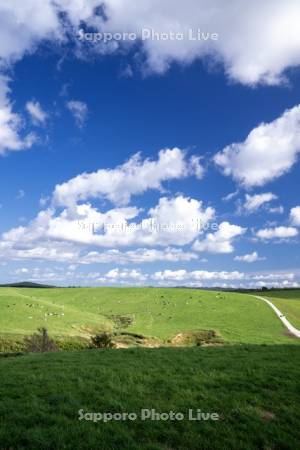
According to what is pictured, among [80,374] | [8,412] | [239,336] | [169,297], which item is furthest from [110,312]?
[8,412]

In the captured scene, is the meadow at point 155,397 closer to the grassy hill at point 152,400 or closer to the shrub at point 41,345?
the grassy hill at point 152,400

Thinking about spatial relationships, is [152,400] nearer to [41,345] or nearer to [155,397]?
[155,397]

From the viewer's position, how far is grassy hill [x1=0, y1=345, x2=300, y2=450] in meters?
12.9

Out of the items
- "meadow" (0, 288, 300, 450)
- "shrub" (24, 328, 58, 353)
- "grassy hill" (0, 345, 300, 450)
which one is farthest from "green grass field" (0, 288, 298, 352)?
"grassy hill" (0, 345, 300, 450)

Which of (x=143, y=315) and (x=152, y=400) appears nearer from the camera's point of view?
(x=152, y=400)

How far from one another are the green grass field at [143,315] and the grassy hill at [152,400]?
73.3ft

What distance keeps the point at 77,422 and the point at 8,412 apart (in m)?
2.59

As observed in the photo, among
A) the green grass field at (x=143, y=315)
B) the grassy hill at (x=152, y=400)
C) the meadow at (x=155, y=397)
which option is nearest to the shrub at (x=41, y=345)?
the green grass field at (x=143, y=315)

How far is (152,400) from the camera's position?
53.2 ft

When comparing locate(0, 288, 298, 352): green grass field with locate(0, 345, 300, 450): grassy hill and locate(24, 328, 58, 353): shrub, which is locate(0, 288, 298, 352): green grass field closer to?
locate(24, 328, 58, 353): shrub

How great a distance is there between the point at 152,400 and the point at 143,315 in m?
63.3

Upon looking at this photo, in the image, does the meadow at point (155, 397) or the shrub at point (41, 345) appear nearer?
the meadow at point (155, 397)

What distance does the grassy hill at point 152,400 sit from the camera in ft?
42.4

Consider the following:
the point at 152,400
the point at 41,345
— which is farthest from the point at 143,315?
the point at 152,400
